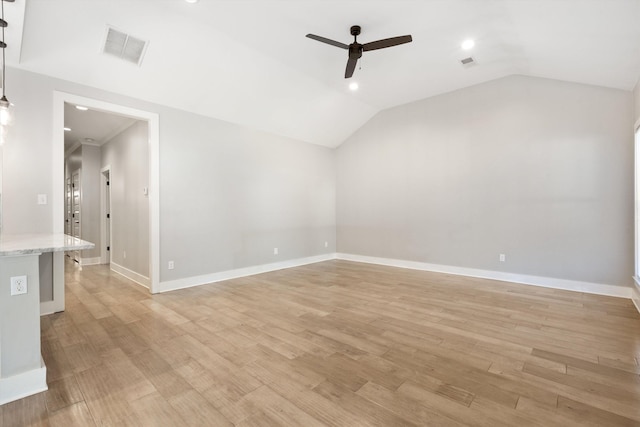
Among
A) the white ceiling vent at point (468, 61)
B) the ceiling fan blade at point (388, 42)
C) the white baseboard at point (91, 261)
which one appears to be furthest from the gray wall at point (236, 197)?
the white baseboard at point (91, 261)

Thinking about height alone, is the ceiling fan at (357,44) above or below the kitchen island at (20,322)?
above

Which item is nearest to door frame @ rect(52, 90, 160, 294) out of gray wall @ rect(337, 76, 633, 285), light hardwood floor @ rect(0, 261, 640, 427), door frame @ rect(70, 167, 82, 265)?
light hardwood floor @ rect(0, 261, 640, 427)

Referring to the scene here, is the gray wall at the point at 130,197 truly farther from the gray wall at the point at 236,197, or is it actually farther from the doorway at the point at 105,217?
the doorway at the point at 105,217

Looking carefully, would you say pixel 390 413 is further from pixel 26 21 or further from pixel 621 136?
pixel 621 136

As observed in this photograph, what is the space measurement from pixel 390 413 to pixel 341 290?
8.58 feet

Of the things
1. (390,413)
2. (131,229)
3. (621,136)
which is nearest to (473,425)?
(390,413)

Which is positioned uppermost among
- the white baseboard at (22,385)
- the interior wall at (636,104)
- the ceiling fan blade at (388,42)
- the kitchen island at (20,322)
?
the ceiling fan blade at (388,42)

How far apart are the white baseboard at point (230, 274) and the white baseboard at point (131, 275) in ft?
1.32

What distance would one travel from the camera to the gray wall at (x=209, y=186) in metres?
3.16

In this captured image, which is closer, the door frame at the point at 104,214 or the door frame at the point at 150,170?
the door frame at the point at 150,170

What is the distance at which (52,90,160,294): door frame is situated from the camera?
3316 millimetres

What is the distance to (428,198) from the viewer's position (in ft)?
18.3

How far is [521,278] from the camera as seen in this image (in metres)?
4.57

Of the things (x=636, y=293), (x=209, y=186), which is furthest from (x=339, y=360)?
(x=636, y=293)
